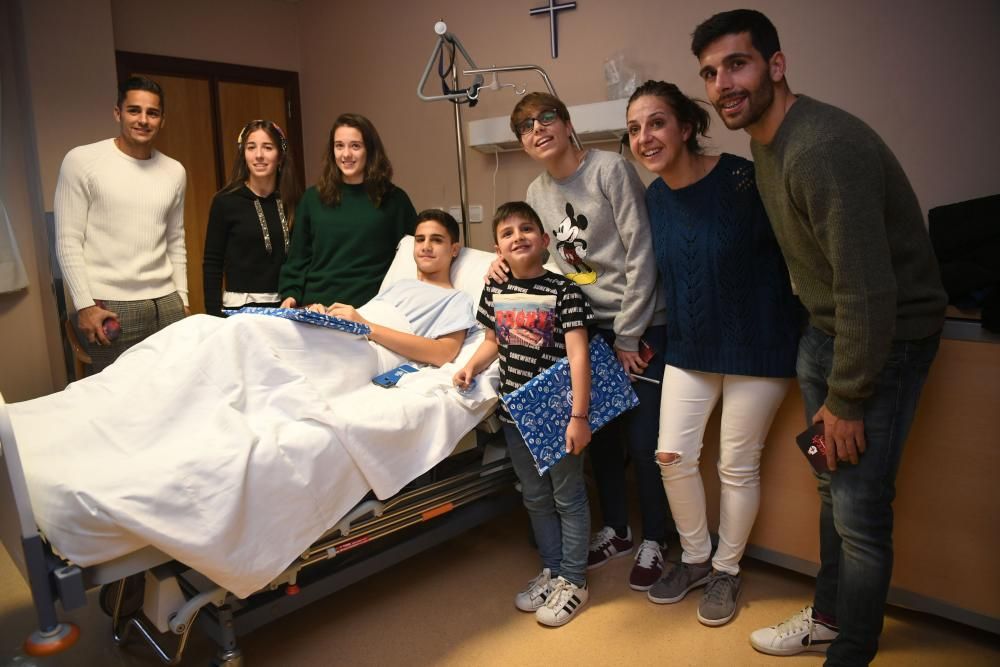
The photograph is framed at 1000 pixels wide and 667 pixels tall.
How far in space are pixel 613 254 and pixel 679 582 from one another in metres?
0.94

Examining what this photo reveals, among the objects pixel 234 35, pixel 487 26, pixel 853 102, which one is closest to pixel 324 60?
pixel 234 35

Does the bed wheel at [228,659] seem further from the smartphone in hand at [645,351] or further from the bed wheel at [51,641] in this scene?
the smartphone in hand at [645,351]

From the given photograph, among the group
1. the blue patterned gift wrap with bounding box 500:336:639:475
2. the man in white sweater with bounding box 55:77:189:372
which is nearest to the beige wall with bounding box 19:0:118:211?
the man in white sweater with bounding box 55:77:189:372

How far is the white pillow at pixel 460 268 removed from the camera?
7.83 feet

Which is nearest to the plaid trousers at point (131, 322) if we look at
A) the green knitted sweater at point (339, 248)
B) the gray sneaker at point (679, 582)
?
the green knitted sweater at point (339, 248)

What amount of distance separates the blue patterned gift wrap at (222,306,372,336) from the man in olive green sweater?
1101 millimetres

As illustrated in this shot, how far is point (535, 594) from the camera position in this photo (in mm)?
1986

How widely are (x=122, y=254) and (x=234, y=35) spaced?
244 centimetres

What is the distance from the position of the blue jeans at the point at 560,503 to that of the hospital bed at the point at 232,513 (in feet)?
0.50

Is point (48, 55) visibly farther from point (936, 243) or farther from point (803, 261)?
point (936, 243)

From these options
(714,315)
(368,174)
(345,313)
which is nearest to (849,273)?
(714,315)

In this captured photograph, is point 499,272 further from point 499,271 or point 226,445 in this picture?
point 226,445

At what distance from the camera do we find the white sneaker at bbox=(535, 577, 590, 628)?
1.90 meters

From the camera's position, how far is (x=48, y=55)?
345 cm
